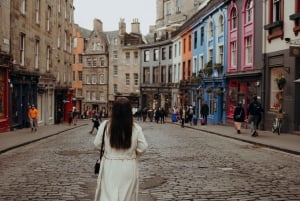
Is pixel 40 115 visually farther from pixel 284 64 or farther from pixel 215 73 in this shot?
pixel 284 64

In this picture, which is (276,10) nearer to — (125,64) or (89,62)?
(125,64)

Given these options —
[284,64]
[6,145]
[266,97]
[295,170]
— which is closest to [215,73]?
[266,97]

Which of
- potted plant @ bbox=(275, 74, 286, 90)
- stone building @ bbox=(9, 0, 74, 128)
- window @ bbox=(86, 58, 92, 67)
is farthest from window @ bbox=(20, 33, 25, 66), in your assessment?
window @ bbox=(86, 58, 92, 67)

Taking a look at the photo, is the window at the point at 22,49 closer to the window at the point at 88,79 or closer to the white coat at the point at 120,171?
the white coat at the point at 120,171

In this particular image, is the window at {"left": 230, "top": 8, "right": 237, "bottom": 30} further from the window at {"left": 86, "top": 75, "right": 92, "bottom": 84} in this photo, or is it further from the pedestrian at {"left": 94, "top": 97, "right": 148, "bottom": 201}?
the window at {"left": 86, "top": 75, "right": 92, "bottom": 84}

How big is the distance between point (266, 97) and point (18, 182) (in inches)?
742

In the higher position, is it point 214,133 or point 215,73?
point 215,73

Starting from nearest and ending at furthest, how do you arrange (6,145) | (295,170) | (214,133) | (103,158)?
(103,158) < (295,170) < (6,145) < (214,133)

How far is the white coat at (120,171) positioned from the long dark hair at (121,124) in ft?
0.21

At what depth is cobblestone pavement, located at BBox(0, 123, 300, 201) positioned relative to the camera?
8.07 meters

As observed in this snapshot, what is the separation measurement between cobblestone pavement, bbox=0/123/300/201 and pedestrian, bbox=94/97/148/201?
9.92 feet

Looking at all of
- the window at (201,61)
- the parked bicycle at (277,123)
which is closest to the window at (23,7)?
the parked bicycle at (277,123)

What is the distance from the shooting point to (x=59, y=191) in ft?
27.6

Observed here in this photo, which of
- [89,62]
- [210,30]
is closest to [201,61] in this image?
[210,30]
